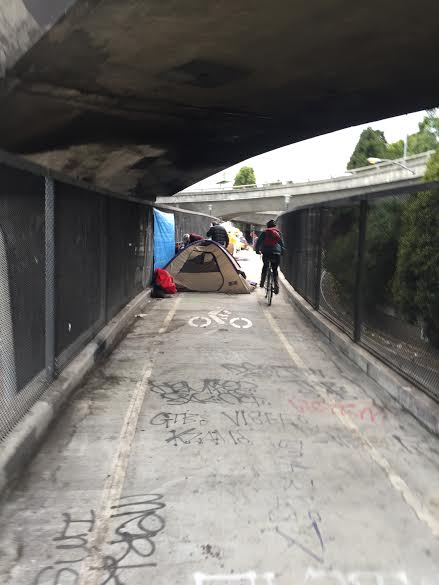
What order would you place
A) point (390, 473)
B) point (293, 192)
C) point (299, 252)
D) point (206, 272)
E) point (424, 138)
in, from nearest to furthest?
point (390, 473) → point (299, 252) → point (206, 272) → point (293, 192) → point (424, 138)

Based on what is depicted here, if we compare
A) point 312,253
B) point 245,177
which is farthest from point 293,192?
point 245,177

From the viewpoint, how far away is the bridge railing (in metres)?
6.07

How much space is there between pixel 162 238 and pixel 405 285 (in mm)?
10145

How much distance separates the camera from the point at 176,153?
12.3 m

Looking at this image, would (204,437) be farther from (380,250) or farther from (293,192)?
(293,192)

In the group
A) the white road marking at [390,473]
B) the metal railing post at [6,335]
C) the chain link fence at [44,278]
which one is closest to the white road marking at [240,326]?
the chain link fence at [44,278]

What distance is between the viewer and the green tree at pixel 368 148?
287ft

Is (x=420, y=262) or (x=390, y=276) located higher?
(x=420, y=262)

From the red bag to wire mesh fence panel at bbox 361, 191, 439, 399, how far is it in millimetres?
6879

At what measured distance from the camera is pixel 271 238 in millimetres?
12758

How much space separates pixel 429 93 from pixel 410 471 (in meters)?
6.61

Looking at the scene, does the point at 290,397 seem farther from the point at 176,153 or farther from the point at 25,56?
the point at 176,153

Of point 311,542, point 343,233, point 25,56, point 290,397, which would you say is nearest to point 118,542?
point 311,542

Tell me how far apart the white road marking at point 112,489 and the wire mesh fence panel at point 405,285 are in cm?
289
